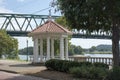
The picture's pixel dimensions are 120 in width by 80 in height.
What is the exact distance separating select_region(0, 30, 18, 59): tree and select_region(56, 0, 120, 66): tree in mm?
50276

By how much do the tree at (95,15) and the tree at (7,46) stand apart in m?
50.3

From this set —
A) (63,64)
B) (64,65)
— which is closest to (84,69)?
(64,65)

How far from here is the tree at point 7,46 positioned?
74488 mm

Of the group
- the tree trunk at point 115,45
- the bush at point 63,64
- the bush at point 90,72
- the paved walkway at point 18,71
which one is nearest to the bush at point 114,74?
the bush at point 90,72

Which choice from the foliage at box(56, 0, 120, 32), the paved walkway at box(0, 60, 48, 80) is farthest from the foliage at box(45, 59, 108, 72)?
the foliage at box(56, 0, 120, 32)

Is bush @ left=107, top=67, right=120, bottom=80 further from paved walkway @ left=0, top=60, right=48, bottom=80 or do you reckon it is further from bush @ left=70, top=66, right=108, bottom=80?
paved walkway @ left=0, top=60, right=48, bottom=80

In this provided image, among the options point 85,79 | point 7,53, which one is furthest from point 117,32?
point 7,53

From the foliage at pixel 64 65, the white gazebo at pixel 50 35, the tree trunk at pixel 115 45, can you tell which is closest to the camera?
the tree trunk at pixel 115 45

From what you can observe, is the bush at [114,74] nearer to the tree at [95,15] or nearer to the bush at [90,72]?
the bush at [90,72]

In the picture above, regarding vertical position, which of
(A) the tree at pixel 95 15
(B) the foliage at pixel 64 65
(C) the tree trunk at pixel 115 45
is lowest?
(B) the foliage at pixel 64 65

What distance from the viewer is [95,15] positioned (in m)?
21.9

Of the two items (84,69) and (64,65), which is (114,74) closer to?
(84,69)

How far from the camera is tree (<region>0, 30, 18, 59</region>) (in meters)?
74.5

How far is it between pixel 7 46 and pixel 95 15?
5492 centimetres
